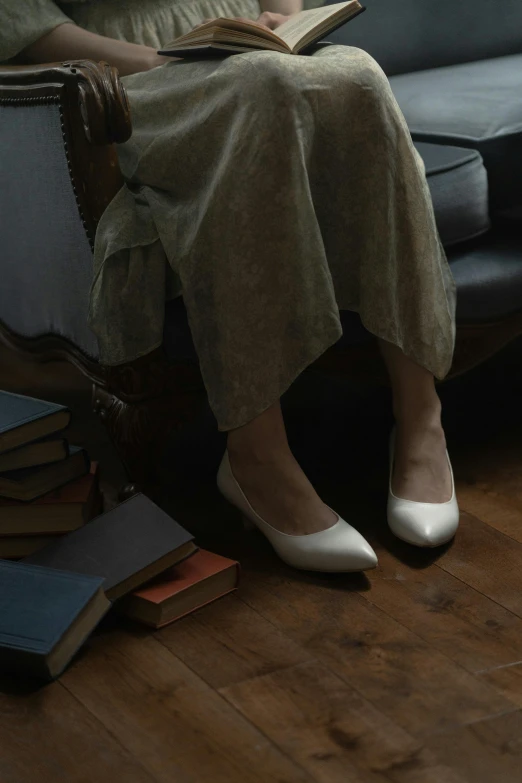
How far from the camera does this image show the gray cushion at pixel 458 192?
1.54m

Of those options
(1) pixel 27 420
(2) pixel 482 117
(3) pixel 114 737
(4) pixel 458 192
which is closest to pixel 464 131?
(2) pixel 482 117

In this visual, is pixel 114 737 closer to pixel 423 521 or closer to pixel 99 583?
pixel 99 583

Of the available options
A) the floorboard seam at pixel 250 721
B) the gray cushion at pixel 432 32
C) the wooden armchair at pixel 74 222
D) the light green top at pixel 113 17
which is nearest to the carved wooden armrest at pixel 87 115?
the wooden armchair at pixel 74 222

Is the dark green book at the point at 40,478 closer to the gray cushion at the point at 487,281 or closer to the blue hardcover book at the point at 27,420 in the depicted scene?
the blue hardcover book at the point at 27,420

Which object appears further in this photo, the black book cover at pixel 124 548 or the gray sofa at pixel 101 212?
the gray sofa at pixel 101 212

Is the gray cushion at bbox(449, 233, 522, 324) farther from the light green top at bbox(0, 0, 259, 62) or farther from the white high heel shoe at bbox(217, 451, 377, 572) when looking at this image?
the light green top at bbox(0, 0, 259, 62)

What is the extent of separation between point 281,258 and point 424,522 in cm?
39

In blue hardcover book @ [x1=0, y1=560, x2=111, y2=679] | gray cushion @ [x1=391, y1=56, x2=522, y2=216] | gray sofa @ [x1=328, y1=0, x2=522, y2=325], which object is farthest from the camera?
gray cushion @ [x1=391, y1=56, x2=522, y2=216]

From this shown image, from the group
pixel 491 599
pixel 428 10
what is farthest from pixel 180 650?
pixel 428 10

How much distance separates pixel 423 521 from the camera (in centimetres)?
134

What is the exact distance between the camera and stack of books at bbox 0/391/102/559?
133 centimetres

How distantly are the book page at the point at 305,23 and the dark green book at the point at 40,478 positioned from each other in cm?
63

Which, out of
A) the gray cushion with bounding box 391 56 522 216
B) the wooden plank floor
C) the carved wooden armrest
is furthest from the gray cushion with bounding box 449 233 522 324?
the carved wooden armrest

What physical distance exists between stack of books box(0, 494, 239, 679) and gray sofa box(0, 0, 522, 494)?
0.64ft
